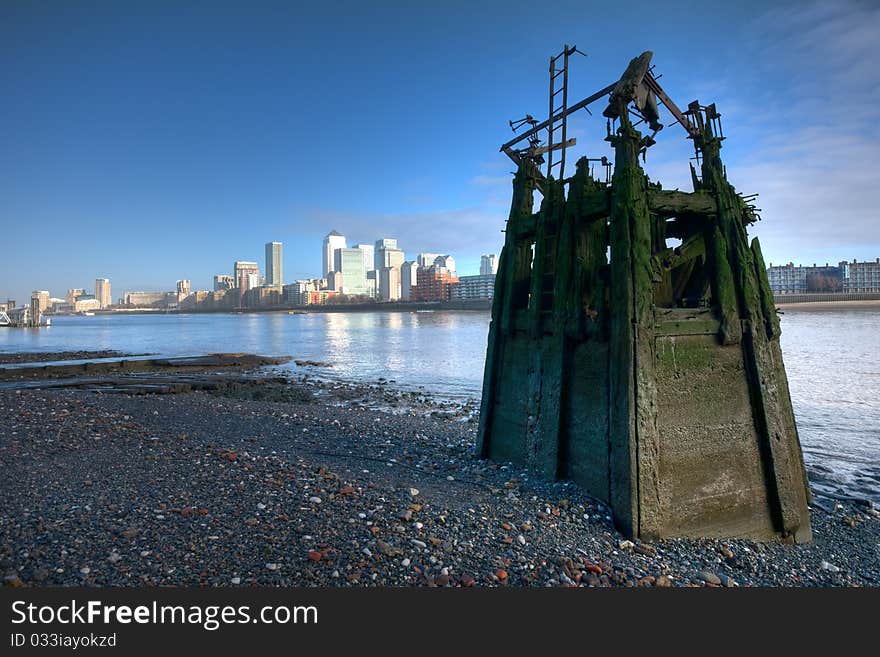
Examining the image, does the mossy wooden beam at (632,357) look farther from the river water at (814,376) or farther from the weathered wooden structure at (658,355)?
the river water at (814,376)

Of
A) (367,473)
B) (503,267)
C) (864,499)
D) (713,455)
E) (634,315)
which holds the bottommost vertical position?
(864,499)

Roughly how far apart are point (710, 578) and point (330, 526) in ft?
17.1

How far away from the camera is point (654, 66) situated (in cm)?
972

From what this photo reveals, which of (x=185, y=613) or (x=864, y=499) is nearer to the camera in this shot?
(x=185, y=613)

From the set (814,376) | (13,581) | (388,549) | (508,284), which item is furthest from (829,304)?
(13,581)

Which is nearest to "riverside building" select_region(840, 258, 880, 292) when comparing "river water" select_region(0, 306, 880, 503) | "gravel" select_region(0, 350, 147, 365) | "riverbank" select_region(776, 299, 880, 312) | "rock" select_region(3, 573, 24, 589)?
"riverbank" select_region(776, 299, 880, 312)

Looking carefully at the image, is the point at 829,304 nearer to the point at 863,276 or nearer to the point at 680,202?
the point at 863,276

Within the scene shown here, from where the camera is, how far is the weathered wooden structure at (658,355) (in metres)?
8.00

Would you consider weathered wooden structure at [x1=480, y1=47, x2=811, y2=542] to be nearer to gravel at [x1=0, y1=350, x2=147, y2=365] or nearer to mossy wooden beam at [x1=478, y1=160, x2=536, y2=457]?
mossy wooden beam at [x1=478, y1=160, x2=536, y2=457]

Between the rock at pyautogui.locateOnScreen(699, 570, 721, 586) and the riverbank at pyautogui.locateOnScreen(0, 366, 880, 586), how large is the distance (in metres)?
0.02

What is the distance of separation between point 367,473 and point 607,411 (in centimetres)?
502

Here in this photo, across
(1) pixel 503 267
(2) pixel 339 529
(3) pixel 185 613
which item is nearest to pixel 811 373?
(1) pixel 503 267

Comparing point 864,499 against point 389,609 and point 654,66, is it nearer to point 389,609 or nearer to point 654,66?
point 654,66

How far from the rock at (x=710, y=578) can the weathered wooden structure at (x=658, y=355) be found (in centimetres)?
89
